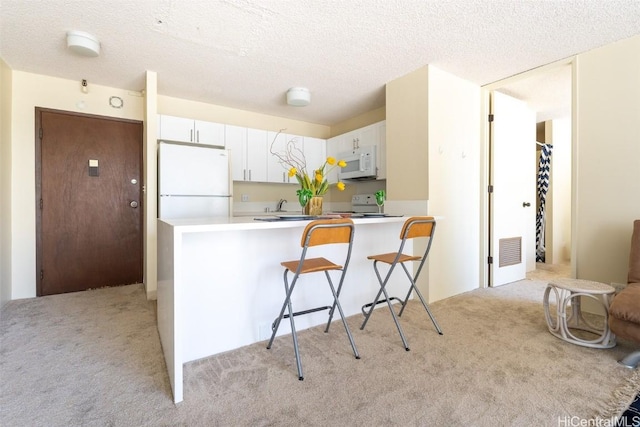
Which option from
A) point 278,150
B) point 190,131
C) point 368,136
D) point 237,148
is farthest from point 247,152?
point 368,136

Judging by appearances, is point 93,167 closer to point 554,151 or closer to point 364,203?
point 364,203

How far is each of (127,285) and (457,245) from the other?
3.99 meters

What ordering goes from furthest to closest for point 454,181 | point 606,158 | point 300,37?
point 454,181, point 606,158, point 300,37

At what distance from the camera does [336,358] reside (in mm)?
1868

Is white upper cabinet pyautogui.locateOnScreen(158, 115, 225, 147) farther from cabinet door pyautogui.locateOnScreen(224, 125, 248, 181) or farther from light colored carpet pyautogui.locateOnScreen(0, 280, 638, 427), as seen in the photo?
light colored carpet pyautogui.locateOnScreen(0, 280, 638, 427)

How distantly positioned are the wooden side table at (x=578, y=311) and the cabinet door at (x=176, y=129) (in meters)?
4.00

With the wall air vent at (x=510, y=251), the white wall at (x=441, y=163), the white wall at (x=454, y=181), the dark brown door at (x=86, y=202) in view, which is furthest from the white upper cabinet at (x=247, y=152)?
the wall air vent at (x=510, y=251)

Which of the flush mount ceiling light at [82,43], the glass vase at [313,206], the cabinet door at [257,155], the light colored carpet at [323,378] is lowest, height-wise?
the light colored carpet at [323,378]

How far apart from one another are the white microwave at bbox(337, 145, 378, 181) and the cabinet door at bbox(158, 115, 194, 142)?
210cm

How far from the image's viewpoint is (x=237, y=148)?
404 centimetres

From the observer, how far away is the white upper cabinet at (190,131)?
139 inches

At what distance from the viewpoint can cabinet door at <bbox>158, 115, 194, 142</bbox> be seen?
3.51 m

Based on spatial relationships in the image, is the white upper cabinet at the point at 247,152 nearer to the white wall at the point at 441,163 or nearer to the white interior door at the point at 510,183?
the white wall at the point at 441,163

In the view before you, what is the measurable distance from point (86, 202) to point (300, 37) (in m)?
3.09
